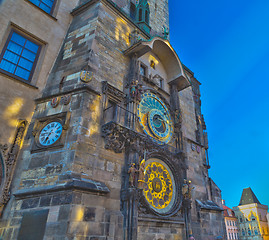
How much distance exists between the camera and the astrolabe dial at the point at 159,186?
8414mm

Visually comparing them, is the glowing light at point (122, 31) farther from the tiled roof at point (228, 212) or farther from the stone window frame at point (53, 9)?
the tiled roof at point (228, 212)

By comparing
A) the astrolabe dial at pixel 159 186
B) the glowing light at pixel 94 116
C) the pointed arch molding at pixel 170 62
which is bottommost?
the astrolabe dial at pixel 159 186

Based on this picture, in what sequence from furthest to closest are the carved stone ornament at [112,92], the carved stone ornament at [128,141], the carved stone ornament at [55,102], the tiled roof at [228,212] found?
the tiled roof at [228,212]
the carved stone ornament at [112,92]
the carved stone ornament at [55,102]
the carved stone ornament at [128,141]

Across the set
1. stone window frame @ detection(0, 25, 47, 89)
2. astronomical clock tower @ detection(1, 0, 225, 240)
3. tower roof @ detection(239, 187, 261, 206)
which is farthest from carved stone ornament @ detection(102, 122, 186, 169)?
tower roof @ detection(239, 187, 261, 206)

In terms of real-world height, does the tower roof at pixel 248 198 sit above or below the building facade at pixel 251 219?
above

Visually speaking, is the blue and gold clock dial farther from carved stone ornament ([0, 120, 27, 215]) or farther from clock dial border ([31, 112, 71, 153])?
carved stone ornament ([0, 120, 27, 215])

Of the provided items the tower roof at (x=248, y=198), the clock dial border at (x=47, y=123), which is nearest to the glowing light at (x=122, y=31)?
the clock dial border at (x=47, y=123)

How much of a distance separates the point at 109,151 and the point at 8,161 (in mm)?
3144

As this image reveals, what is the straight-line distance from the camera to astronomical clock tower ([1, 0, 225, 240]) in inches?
244

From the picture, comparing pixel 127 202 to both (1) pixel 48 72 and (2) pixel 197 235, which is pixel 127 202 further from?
(1) pixel 48 72

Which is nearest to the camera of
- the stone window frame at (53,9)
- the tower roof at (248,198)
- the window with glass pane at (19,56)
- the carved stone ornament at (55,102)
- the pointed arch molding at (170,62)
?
the carved stone ornament at (55,102)

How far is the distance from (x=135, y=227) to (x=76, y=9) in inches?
375

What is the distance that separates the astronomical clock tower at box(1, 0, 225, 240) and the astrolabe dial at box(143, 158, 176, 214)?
0.12ft

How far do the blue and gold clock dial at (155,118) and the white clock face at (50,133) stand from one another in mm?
3365
